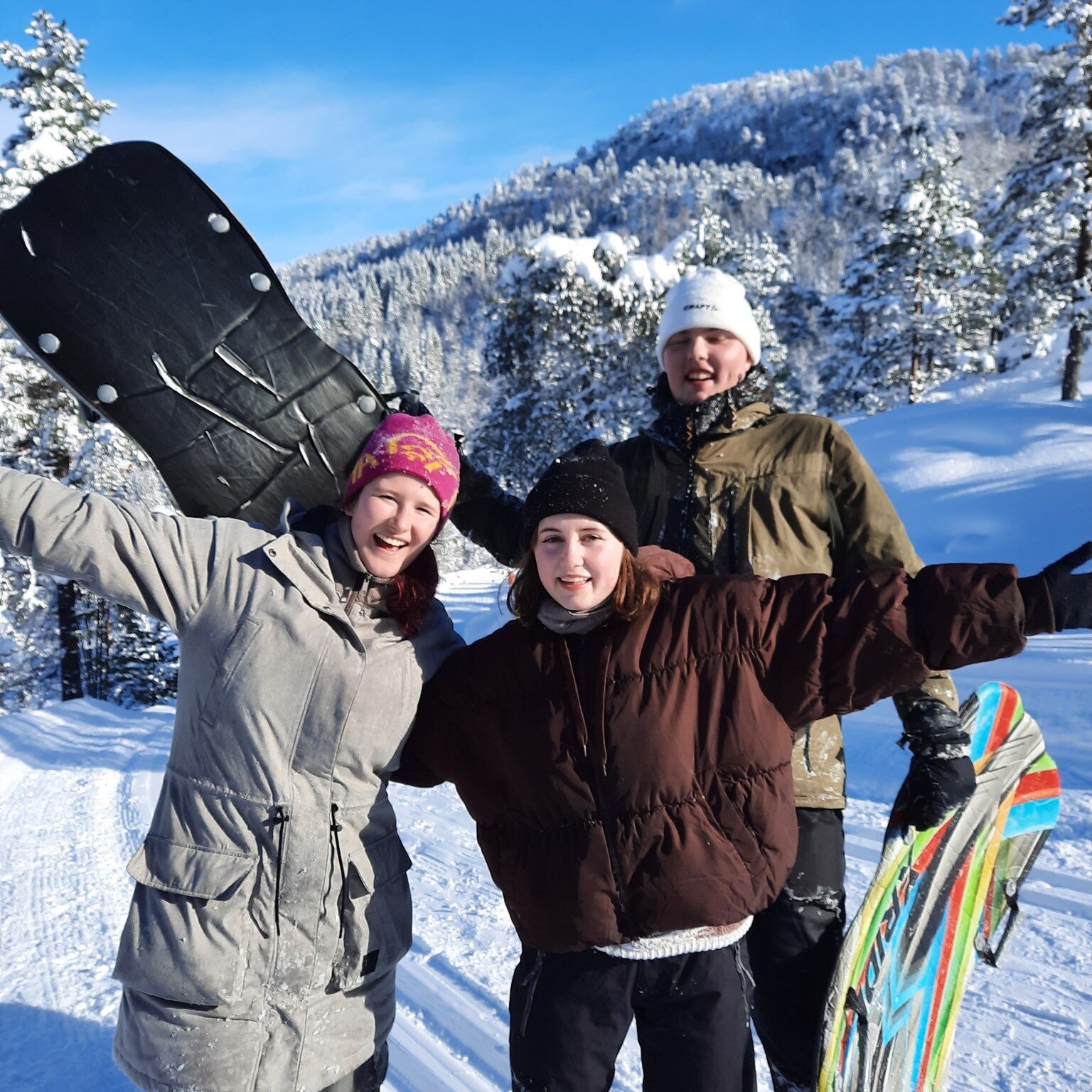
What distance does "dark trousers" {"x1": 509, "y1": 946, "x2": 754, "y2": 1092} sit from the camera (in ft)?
5.79

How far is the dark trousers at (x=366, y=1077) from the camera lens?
1.85 m

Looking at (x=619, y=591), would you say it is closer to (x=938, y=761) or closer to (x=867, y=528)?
(x=867, y=528)

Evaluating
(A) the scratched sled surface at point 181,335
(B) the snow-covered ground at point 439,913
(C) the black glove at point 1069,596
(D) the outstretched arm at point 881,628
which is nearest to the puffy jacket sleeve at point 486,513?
(B) the snow-covered ground at point 439,913

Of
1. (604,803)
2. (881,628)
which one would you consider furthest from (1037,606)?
(604,803)

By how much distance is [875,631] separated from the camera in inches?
64.0

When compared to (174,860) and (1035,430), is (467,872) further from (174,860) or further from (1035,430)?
(1035,430)

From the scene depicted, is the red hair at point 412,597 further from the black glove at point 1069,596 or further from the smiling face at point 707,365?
the black glove at point 1069,596

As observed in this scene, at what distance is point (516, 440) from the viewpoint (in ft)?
59.4

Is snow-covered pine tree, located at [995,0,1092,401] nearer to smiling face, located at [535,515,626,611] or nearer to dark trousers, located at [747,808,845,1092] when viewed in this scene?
dark trousers, located at [747,808,845,1092]

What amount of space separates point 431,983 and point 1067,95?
20723mm

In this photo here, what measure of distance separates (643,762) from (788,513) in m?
0.81

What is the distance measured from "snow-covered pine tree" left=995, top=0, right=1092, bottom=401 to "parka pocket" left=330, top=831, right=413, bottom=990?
63.3 feet

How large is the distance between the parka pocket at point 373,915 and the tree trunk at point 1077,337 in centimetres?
1937

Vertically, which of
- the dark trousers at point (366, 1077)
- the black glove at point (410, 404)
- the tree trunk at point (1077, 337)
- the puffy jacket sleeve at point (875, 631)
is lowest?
the dark trousers at point (366, 1077)
